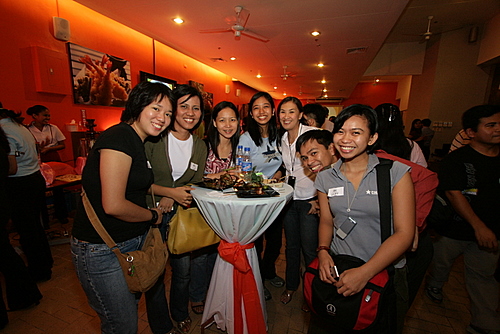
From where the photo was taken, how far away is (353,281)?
1.17 metres

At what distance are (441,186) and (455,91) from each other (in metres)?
8.24

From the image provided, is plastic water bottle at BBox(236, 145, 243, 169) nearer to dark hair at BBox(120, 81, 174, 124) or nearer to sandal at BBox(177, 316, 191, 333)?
dark hair at BBox(120, 81, 174, 124)

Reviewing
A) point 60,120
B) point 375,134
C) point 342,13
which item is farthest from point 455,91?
point 60,120

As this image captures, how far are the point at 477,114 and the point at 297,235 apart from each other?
1.84 metres

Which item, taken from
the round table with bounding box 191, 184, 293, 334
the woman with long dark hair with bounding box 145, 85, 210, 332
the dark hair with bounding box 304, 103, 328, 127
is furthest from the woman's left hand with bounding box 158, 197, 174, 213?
the dark hair with bounding box 304, 103, 328, 127

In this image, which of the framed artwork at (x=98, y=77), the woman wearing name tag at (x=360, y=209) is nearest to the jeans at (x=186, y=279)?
the woman wearing name tag at (x=360, y=209)

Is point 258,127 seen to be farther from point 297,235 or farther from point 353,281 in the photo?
point 353,281

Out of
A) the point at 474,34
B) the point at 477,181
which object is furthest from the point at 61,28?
the point at 474,34

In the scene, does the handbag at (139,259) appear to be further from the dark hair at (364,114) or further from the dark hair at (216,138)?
the dark hair at (364,114)

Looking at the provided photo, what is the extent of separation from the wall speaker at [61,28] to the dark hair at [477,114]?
19.1ft

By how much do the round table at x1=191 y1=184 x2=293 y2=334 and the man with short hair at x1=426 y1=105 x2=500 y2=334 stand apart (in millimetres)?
1467

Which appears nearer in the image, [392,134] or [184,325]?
[392,134]

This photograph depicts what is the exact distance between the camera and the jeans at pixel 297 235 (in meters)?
2.15

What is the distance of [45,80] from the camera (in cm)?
388
